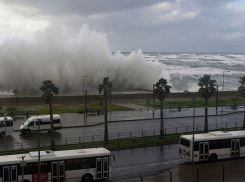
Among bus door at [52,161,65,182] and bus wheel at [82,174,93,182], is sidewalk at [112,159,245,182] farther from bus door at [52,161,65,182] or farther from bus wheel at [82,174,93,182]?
bus door at [52,161,65,182]

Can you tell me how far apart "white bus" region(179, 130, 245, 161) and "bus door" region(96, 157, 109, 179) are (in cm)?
643

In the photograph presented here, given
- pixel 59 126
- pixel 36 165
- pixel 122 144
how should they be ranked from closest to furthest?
1. pixel 36 165
2. pixel 122 144
3. pixel 59 126

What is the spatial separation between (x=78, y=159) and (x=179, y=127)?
19.0 meters

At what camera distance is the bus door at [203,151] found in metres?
21.5

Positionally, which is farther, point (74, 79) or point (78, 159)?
point (74, 79)

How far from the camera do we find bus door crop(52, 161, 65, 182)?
55.5ft

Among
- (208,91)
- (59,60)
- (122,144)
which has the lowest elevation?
(122,144)

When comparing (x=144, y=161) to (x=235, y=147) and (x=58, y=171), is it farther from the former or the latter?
(x=58, y=171)

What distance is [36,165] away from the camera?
16.6 meters

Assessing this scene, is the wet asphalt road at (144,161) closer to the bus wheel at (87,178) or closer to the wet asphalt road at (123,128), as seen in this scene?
the bus wheel at (87,178)

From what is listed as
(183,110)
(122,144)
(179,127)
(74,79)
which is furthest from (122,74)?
(122,144)

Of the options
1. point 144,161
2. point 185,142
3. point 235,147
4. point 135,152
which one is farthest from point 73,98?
point 235,147

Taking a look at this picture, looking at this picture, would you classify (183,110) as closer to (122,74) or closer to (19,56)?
(122,74)

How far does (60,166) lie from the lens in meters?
17.0
